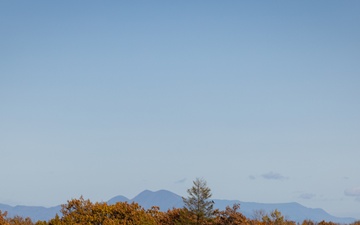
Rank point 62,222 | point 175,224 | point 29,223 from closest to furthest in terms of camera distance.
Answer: point 62,222, point 175,224, point 29,223

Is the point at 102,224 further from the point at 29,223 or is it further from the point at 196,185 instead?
the point at 29,223

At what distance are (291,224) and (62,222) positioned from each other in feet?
94.9

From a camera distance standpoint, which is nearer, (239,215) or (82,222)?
(82,222)

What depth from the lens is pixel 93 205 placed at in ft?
187

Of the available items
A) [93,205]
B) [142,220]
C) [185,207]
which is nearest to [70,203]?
[93,205]

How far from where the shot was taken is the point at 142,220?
55.5 metres

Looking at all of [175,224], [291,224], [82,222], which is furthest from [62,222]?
[291,224]

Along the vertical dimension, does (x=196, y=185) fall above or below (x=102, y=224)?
above

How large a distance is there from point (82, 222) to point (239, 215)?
1638 centimetres

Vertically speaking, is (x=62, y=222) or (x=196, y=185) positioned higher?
(x=196, y=185)

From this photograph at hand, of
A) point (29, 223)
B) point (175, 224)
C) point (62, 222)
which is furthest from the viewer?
point (29, 223)

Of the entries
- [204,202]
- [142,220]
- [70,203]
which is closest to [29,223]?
[70,203]

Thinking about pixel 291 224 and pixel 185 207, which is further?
pixel 291 224

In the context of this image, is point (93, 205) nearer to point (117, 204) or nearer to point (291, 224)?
point (117, 204)
